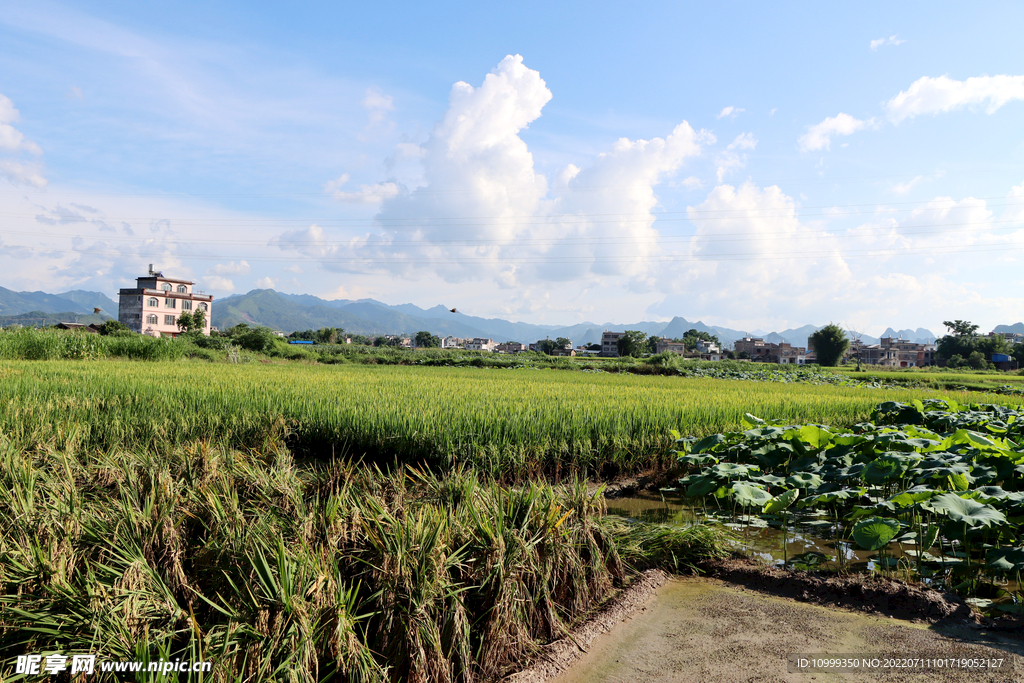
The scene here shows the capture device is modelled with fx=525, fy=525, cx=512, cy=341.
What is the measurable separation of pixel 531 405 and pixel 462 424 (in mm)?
2015

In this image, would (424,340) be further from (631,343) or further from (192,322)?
(192,322)

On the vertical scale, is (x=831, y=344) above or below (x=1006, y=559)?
above

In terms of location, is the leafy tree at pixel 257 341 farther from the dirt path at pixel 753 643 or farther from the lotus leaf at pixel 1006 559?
the lotus leaf at pixel 1006 559

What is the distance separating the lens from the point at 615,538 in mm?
A: 4258

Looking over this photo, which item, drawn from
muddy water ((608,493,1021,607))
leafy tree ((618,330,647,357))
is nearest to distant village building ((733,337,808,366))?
leafy tree ((618,330,647,357))

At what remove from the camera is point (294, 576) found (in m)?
2.47

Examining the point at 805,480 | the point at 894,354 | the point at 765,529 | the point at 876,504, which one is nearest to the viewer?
the point at 876,504

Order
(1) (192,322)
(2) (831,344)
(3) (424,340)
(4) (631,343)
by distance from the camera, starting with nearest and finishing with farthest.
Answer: (1) (192,322), (2) (831,344), (4) (631,343), (3) (424,340)

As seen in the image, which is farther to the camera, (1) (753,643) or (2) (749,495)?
(2) (749,495)

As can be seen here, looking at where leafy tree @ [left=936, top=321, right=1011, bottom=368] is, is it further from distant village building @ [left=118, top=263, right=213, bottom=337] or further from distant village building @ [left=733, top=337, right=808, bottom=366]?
distant village building @ [left=118, top=263, right=213, bottom=337]

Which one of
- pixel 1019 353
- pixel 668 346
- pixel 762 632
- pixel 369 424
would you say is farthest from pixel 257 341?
pixel 668 346

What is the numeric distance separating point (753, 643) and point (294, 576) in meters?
2.64

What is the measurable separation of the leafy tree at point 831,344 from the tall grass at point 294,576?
81325mm

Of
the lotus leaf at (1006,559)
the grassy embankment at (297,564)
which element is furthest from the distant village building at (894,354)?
the grassy embankment at (297,564)
